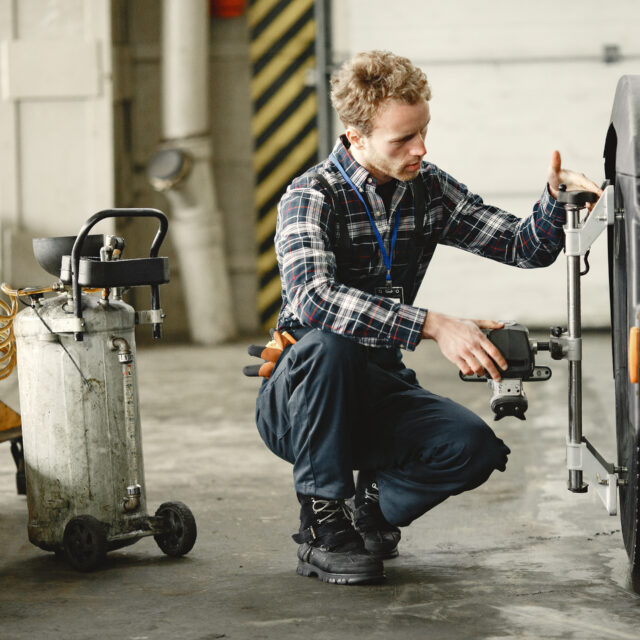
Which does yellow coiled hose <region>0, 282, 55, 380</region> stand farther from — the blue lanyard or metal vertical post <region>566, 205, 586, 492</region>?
metal vertical post <region>566, 205, 586, 492</region>

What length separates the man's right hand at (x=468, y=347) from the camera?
2.27m

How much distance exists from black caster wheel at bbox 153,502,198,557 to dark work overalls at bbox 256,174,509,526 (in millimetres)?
282

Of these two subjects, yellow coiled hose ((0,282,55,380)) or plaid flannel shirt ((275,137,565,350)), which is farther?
yellow coiled hose ((0,282,55,380))

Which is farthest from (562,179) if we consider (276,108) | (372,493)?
(276,108)

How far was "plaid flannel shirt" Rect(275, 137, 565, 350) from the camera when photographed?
2387mm

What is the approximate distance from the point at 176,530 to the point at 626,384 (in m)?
1.11

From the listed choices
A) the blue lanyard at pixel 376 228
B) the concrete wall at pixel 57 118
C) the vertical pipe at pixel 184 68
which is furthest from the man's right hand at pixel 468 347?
the vertical pipe at pixel 184 68

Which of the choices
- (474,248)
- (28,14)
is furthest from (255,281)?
(474,248)

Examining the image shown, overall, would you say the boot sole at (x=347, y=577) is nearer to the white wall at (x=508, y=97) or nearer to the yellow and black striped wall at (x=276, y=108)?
the white wall at (x=508, y=97)

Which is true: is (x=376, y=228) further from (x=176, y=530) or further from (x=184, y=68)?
(x=184, y=68)

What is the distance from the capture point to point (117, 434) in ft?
8.89

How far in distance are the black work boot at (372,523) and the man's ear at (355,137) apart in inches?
31.3

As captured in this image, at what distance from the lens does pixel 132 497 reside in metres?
2.69

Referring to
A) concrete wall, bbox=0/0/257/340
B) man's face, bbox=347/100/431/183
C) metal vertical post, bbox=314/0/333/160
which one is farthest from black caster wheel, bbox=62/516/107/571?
metal vertical post, bbox=314/0/333/160
